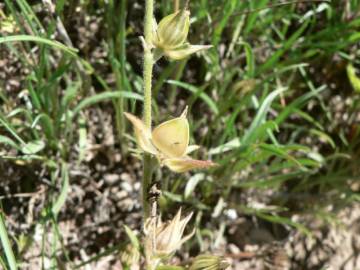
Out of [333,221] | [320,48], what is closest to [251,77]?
[320,48]

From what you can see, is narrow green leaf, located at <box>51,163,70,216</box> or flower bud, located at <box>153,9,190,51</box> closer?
flower bud, located at <box>153,9,190,51</box>

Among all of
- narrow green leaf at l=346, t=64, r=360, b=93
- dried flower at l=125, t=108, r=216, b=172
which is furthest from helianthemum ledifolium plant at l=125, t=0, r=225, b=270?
narrow green leaf at l=346, t=64, r=360, b=93

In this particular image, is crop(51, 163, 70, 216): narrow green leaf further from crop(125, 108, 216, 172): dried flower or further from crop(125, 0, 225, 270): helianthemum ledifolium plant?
crop(125, 108, 216, 172): dried flower

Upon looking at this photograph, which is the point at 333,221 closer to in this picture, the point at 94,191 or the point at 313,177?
the point at 313,177

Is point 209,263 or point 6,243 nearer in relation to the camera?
point 6,243

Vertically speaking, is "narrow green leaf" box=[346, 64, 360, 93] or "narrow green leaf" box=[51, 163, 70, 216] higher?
"narrow green leaf" box=[346, 64, 360, 93]

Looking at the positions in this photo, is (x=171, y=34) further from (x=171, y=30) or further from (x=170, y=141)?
(x=170, y=141)

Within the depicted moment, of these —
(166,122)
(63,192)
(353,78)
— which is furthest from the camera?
(353,78)

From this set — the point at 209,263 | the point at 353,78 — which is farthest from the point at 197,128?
the point at 209,263
